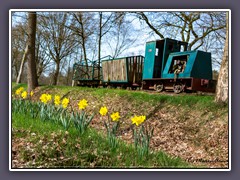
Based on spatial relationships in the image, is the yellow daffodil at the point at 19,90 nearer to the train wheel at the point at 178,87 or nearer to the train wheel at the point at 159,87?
the train wheel at the point at 159,87

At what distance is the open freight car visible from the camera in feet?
16.2

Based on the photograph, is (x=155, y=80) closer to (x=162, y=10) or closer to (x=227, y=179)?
(x=162, y=10)

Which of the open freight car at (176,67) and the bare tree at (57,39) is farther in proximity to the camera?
the open freight car at (176,67)

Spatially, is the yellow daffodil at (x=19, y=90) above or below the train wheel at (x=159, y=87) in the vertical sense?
below

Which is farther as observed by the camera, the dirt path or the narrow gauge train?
the narrow gauge train

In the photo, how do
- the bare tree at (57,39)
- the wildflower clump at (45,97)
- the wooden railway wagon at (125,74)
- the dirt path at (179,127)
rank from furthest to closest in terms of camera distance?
1. the wooden railway wagon at (125,74)
2. the wildflower clump at (45,97)
3. the bare tree at (57,39)
4. the dirt path at (179,127)

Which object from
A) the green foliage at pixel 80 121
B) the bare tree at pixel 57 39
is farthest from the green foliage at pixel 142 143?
the bare tree at pixel 57 39

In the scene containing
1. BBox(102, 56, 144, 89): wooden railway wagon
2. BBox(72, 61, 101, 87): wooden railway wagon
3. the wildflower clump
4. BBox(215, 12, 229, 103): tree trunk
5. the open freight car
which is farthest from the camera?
BBox(102, 56, 144, 89): wooden railway wagon

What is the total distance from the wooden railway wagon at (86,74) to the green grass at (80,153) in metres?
1.19

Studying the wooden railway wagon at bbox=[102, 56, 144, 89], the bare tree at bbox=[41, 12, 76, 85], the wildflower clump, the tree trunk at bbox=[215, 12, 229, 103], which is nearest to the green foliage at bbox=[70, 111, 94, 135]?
the wildflower clump

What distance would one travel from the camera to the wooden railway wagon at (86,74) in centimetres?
513

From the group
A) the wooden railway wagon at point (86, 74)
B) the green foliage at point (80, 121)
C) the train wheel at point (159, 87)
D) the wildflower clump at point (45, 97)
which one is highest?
the wooden railway wagon at point (86, 74)

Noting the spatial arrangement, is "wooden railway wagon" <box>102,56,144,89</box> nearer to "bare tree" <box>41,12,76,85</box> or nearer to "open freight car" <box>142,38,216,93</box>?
"open freight car" <box>142,38,216,93</box>

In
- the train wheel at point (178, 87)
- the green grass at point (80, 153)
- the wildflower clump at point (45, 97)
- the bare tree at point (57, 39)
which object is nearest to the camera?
the green grass at point (80, 153)
